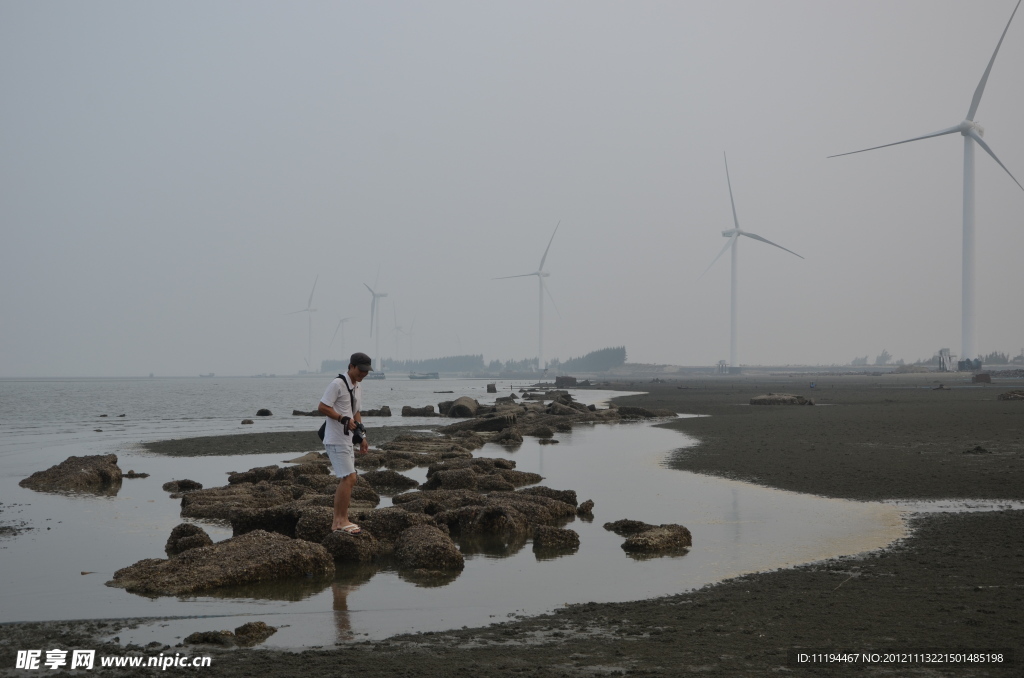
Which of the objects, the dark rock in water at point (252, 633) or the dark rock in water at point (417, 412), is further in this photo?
the dark rock in water at point (417, 412)

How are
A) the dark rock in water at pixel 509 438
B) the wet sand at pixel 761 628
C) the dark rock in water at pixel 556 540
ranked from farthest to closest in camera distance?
the dark rock in water at pixel 509 438, the dark rock in water at pixel 556 540, the wet sand at pixel 761 628

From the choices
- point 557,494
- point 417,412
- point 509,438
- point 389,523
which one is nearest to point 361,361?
point 389,523

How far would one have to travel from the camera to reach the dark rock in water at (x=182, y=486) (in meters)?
16.6

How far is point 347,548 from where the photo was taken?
9.73 m

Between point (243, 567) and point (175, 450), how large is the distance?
2023 cm

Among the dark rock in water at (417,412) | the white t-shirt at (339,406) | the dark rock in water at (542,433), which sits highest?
the white t-shirt at (339,406)

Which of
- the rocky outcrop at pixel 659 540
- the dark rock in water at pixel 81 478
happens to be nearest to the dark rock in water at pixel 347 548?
the rocky outcrop at pixel 659 540

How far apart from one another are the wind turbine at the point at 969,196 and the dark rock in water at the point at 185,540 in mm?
80044

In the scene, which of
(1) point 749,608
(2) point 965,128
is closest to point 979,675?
(1) point 749,608

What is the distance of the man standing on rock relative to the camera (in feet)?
32.9

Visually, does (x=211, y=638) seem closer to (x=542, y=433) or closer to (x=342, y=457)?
(x=342, y=457)

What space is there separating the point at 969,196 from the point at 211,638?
325 feet

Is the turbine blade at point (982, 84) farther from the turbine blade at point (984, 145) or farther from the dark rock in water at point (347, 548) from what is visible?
the dark rock in water at point (347, 548)

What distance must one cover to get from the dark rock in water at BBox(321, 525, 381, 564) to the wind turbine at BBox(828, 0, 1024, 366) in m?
78.9
